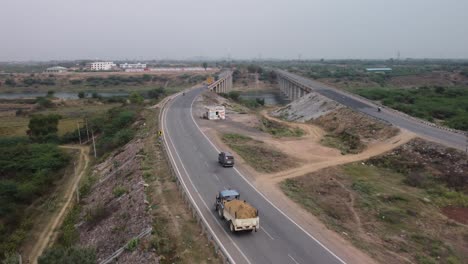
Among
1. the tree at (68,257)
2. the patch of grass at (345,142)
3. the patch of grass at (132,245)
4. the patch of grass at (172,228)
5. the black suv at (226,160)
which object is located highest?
the black suv at (226,160)

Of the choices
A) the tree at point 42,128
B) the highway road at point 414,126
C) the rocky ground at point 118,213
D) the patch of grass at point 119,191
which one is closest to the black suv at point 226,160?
the rocky ground at point 118,213

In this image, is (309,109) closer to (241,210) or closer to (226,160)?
(226,160)

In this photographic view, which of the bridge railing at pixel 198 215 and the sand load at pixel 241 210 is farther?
the sand load at pixel 241 210

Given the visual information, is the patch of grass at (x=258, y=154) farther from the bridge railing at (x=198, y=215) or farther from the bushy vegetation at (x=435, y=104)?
the bushy vegetation at (x=435, y=104)

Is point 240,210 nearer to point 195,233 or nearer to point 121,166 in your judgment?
point 195,233

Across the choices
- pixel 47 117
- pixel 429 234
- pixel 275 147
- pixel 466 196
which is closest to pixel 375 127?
pixel 275 147

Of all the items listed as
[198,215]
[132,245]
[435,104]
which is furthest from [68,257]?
[435,104]

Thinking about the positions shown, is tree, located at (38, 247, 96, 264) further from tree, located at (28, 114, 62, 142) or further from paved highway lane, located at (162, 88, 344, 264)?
tree, located at (28, 114, 62, 142)
